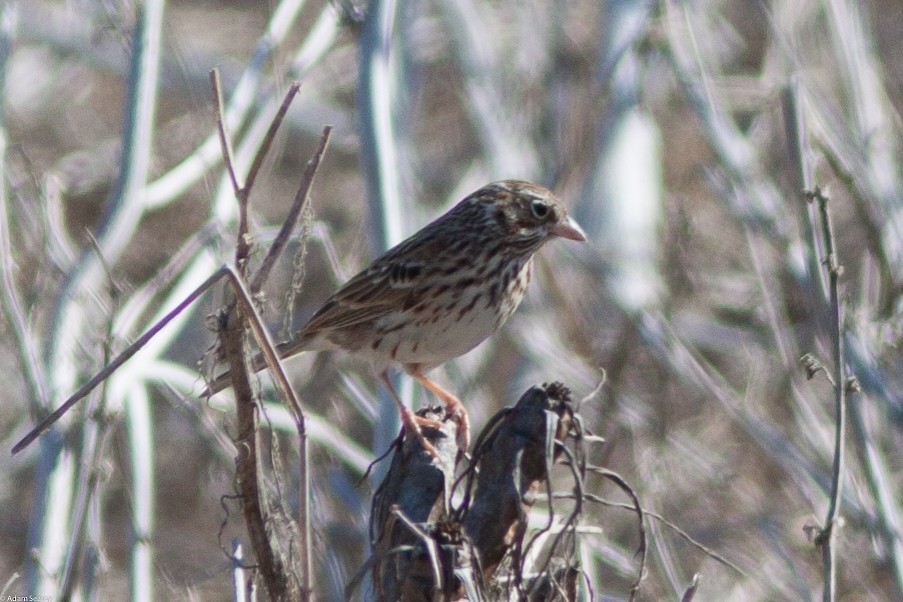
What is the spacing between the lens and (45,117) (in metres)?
10.3

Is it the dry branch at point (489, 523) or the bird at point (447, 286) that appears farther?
the bird at point (447, 286)

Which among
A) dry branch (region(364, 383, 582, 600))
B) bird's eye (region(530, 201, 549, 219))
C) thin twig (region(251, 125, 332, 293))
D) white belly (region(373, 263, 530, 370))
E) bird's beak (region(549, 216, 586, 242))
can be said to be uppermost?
bird's eye (region(530, 201, 549, 219))

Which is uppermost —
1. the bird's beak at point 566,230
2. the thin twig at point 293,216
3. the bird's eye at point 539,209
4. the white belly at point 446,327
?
the bird's eye at point 539,209

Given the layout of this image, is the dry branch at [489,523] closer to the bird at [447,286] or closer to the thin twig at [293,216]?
the thin twig at [293,216]

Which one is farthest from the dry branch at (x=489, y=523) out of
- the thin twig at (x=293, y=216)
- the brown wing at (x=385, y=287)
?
the brown wing at (x=385, y=287)

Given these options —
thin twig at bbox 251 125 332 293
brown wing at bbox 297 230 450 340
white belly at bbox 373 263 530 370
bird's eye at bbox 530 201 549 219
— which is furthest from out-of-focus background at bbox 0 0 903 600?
bird's eye at bbox 530 201 549 219

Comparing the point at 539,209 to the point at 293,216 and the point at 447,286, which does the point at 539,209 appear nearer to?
the point at 447,286

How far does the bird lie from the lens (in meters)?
5.04

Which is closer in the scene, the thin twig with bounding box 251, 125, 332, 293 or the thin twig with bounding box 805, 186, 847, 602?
the thin twig with bounding box 251, 125, 332, 293

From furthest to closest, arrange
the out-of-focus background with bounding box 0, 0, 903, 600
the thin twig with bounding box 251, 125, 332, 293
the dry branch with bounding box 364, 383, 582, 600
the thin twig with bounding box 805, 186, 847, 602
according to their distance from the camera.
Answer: the out-of-focus background with bounding box 0, 0, 903, 600
the thin twig with bounding box 805, 186, 847, 602
the dry branch with bounding box 364, 383, 582, 600
the thin twig with bounding box 251, 125, 332, 293

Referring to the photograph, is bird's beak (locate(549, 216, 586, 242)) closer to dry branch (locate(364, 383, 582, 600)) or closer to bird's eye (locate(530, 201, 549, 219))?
bird's eye (locate(530, 201, 549, 219))

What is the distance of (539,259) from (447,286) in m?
1.82

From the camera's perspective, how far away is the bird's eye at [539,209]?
202 inches

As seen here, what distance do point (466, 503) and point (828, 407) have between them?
5.91 meters
